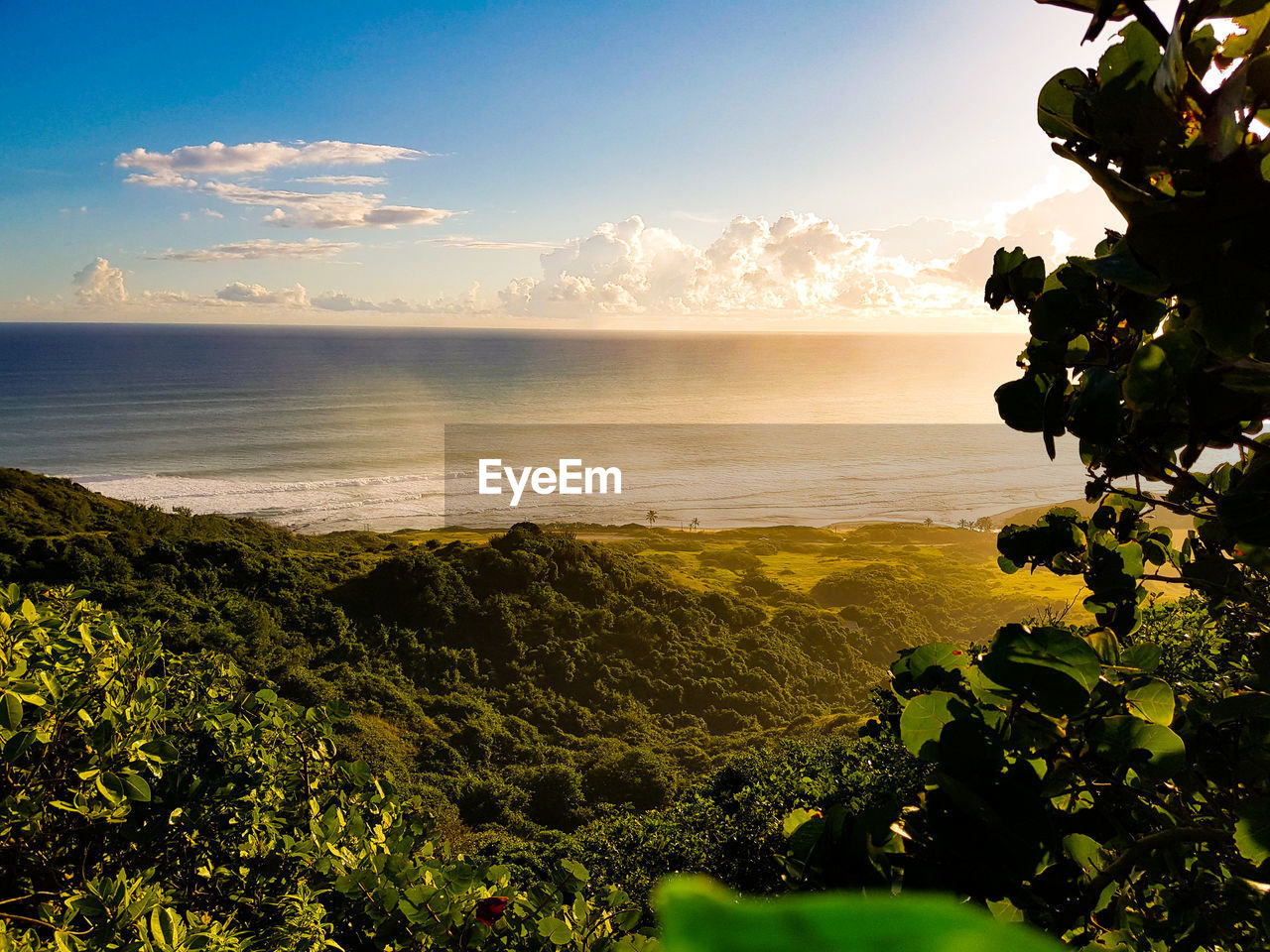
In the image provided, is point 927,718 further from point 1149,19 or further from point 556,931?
point 556,931

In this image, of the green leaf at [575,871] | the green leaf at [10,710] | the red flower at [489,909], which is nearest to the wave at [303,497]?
the green leaf at [575,871]

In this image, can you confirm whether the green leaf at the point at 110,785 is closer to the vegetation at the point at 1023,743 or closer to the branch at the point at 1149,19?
the vegetation at the point at 1023,743

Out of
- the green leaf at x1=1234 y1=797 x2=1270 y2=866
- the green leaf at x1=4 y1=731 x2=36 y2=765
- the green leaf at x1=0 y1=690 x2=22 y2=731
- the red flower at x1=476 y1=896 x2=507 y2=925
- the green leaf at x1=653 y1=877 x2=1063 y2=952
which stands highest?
the green leaf at x1=653 y1=877 x2=1063 y2=952

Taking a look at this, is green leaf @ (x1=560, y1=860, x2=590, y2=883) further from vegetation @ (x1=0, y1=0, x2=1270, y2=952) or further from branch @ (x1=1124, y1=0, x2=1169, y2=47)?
branch @ (x1=1124, y1=0, x2=1169, y2=47)

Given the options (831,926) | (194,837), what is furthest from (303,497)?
(831,926)

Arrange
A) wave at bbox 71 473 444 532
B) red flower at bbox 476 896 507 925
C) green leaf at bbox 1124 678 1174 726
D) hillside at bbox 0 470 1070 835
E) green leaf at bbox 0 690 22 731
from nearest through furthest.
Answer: green leaf at bbox 1124 678 1174 726 → green leaf at bbox 0 690 22 731 → red flower at bbox 476 896 507 925 → hillside at bbox 0 470 1070 835 → wave at bbox 71 473 444 532

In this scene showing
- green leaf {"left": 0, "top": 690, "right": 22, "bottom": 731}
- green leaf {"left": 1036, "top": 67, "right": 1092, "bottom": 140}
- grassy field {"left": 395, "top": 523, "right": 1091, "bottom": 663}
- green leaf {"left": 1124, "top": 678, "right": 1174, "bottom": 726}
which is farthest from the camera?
grassy field {"left": 395, "top": 523, "right": 1091, "bottom": 663}

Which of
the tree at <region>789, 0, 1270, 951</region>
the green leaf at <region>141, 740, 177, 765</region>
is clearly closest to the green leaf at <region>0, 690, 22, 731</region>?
the green leaf at <region>141, 740, 177, 765</region>
